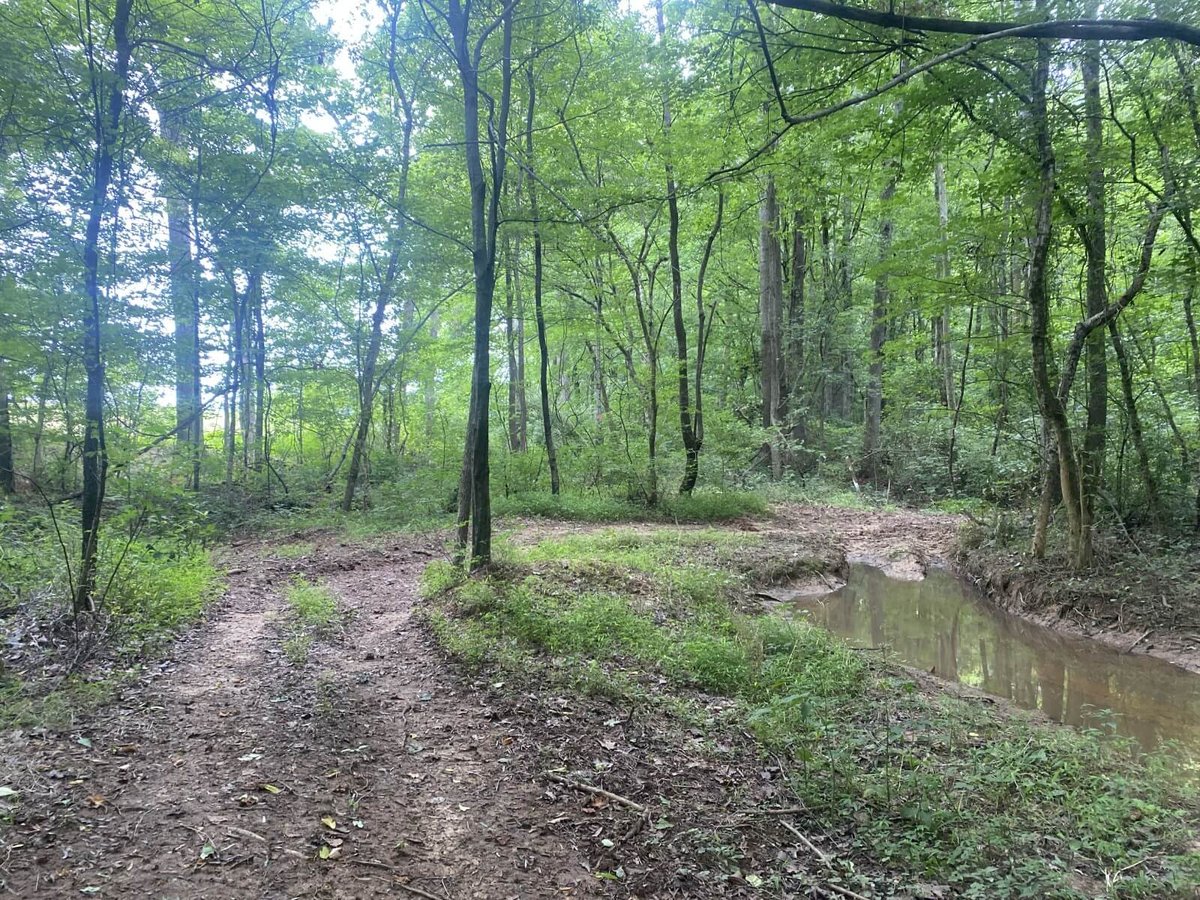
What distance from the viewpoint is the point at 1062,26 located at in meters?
3.69

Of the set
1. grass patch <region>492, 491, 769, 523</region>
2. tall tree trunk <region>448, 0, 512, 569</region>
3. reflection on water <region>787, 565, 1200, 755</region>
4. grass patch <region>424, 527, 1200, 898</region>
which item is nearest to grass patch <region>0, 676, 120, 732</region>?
grass patch <region>424, 527, 1200, 898</region>

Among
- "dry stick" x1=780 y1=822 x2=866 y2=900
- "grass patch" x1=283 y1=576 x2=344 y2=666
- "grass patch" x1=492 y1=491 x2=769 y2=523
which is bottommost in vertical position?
"dry stick" x1=780 y1=822 x2=866 y2=900

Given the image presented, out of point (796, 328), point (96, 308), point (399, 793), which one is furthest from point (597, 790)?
point (796, 328)

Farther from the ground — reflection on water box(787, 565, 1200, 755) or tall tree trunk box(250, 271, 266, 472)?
tall tree trunk box(250, 271, 266, 472)

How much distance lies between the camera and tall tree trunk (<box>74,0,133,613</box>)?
495cm

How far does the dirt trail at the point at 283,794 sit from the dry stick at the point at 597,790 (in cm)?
17

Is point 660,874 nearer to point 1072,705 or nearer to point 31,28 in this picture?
point 1072,705

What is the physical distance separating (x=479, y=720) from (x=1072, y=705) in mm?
5599

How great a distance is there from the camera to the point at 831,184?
326 inches

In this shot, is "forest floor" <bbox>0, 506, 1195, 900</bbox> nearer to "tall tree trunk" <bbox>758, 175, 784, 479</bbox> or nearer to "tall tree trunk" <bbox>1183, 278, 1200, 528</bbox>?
"tall tree trunk" <bbox>1183, 278, 1200, 528</bbox>

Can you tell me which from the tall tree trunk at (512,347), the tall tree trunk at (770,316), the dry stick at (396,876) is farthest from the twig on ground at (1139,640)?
the tall tree trunk at (512,347)

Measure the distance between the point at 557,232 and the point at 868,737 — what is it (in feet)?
33.6

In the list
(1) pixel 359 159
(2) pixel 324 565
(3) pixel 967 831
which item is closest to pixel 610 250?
(1) pixel 359 159

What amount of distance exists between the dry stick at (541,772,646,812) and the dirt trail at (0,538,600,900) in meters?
0.17
